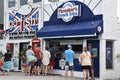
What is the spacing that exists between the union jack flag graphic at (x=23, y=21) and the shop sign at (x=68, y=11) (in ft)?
8.80

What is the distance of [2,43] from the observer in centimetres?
3145

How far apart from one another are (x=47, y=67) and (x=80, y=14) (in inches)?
159

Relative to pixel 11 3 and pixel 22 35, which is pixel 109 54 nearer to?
pixel 22 35

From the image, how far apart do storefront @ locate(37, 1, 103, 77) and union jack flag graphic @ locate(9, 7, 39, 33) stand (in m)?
1.20

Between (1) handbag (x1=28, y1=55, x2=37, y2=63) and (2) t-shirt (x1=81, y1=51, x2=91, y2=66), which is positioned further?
(1) handbag (x1=28, y1=55, x2=37, y2=63)

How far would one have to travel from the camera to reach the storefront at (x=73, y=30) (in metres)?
23.4

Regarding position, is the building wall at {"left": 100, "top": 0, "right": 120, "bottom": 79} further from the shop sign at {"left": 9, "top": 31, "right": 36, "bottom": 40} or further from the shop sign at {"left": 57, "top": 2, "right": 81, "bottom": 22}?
the shop sign at {"left": 9, "top": 31, "right": 36, "bottom": 40}

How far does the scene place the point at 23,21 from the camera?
29.3 meters

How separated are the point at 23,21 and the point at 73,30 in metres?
6.12

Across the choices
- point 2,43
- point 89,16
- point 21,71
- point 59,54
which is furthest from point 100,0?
point 2,43

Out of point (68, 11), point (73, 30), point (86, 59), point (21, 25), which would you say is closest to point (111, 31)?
point (73, 30)

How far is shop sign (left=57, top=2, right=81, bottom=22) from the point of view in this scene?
24734 mm

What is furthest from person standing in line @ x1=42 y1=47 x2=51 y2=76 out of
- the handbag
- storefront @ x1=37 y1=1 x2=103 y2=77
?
storefront @ x1=37 y1=1 x2=103 y2=77

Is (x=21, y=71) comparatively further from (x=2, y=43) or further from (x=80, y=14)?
(x=80, y=14)
